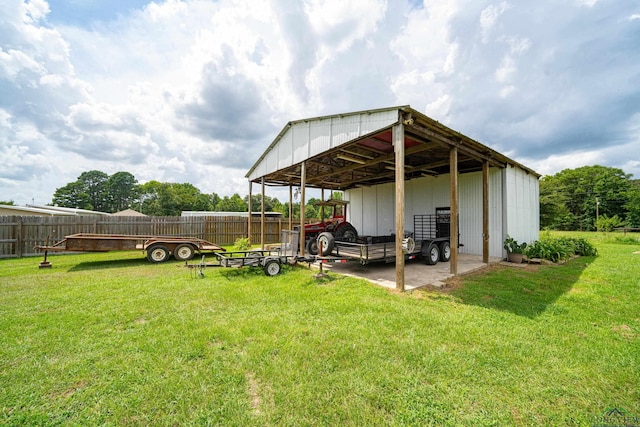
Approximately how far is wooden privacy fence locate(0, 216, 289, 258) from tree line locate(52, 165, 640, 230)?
1072 inches

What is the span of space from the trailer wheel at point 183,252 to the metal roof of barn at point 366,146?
201 inches

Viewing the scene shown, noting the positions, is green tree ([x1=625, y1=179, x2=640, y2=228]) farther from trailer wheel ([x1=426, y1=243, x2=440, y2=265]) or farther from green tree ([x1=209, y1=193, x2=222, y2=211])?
green tree ([x1=209, y1=193, x2=222, y2=211])

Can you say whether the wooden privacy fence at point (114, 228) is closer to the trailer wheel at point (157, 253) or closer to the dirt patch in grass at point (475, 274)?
the trailer wheel at point (157, 253)

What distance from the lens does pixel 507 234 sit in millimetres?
9969

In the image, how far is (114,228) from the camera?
41.6 feet

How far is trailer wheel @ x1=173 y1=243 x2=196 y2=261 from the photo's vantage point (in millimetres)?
9492

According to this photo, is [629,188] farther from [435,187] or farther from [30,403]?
[30,403]

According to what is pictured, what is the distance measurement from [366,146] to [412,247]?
3880mm

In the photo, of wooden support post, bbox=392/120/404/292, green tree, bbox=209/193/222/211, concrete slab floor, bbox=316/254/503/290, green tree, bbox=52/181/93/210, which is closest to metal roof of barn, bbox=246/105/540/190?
wooden support post, bbox=392/120/404/292

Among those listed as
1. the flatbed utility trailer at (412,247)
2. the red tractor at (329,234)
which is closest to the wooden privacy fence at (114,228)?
the red tractor at (329,234)

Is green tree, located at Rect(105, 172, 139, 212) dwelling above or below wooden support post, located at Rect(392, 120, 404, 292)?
above

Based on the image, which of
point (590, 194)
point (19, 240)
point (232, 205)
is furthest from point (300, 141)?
point (590, 194)

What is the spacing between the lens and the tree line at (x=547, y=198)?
35406 millimetres

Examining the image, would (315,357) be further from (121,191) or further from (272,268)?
(121,191)
